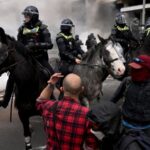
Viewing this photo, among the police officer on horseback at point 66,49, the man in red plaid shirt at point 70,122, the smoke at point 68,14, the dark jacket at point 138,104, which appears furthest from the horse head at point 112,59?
the smoke at point 68,14

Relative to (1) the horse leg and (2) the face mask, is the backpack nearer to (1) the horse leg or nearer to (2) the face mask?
(2) the face mask

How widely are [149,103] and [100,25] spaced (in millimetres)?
33959

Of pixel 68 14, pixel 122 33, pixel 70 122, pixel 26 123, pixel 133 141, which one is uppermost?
pixel 70 122

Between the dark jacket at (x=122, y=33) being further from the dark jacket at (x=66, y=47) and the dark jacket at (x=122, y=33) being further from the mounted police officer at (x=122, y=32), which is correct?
the dark jacket at (x=66, y=47)

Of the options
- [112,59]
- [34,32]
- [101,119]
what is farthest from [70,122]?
[34,32]

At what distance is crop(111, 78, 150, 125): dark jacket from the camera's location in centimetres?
397

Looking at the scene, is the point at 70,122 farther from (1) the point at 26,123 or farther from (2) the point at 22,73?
(1) the point at 26,123

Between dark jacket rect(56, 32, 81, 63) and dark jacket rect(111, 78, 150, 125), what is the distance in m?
4.09

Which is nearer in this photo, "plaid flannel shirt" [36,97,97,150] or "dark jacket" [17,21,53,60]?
"plaid flannel shirt" [36,97,97,150]

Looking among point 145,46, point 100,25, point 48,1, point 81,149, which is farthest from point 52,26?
point 81,149

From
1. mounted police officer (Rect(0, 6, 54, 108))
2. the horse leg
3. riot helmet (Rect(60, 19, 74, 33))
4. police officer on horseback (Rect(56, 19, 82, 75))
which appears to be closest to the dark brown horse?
the horse leg

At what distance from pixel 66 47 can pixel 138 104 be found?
14.8 ft

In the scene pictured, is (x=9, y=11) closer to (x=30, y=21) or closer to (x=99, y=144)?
(x=30, y=21)

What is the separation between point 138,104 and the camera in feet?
13.1
